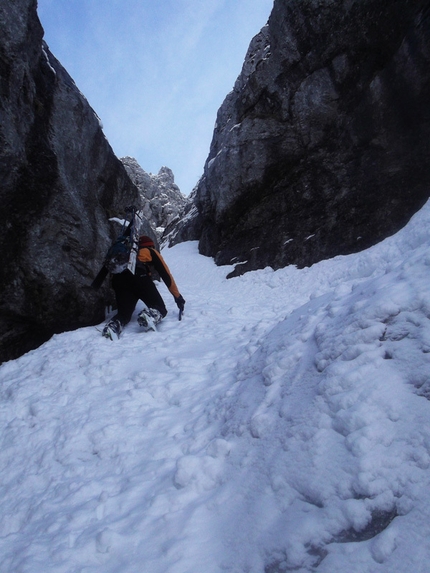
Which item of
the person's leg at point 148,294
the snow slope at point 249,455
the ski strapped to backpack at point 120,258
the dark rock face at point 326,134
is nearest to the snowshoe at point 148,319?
the person's leg at point 148,294

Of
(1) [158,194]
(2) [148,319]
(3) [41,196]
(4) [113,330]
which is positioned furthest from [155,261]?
(1) [158,194]

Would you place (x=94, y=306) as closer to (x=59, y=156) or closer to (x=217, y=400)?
(x=59, y=156)

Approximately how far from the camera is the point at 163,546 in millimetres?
2475

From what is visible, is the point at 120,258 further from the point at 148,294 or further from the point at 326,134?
the point at 326,134

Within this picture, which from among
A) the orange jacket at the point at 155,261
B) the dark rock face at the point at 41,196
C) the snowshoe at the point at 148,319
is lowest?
the snowshoe at the point at 148,319

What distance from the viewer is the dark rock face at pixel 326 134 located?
1313 centimetres

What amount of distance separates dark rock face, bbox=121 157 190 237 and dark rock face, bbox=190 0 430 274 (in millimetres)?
35955

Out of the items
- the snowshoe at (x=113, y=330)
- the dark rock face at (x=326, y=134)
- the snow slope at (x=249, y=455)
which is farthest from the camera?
the dark rock face at (x=326, y=134)

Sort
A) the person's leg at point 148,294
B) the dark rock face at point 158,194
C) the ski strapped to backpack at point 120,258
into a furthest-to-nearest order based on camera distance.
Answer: the dark rock face at point 158,194 → the person's leg at point 148,294 → the ski strapped to backpack at point 120,258

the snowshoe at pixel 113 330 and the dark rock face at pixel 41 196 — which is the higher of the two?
the dark rock face at pixel 41 196

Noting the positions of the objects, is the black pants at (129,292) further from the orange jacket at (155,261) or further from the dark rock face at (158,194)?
the dark rock face at (158,194)

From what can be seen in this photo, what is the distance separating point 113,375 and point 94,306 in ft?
11.2

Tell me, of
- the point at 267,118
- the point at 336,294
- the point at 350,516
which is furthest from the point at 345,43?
the point at 350,516

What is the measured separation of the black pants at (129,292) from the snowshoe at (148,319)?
37cm
